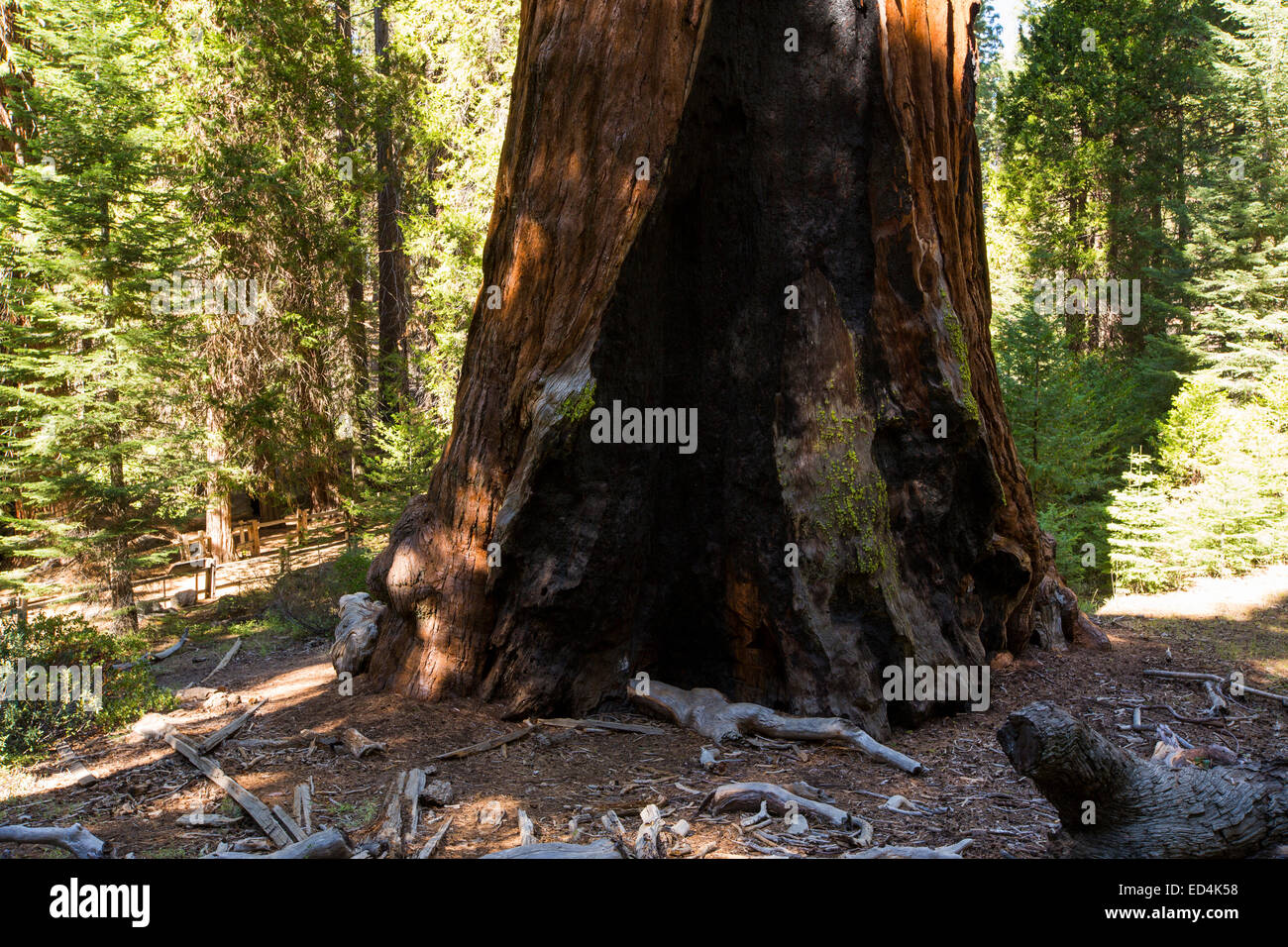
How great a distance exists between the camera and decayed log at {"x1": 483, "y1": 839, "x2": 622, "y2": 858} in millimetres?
3523

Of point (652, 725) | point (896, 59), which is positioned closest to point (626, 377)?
point (652, 725)

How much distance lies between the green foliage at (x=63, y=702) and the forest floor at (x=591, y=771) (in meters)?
0.33

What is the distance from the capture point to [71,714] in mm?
6422

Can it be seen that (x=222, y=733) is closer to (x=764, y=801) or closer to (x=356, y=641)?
Result: (x=356, y=641)

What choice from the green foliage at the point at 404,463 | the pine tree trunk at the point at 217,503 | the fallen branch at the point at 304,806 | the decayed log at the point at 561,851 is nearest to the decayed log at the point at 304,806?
the fallen branch at the point at 304,806

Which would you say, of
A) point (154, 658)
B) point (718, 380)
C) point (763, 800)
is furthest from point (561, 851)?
point (154, 658)

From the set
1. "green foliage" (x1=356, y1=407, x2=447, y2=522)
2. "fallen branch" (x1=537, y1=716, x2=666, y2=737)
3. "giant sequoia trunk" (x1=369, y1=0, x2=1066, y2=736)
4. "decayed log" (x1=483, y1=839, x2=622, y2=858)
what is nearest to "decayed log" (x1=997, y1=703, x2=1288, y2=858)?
"decayed log" (x1=483, y1=839, x2=622, y2=858)

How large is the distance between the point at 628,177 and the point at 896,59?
2.24 m

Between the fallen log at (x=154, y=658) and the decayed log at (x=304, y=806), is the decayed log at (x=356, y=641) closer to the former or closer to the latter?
the decayed log at (x=304, y=806)

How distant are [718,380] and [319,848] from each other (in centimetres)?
413

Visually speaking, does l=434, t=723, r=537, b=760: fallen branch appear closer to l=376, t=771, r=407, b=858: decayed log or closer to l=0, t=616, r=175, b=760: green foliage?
l=376, t=771, r=407, b=858: decayed log

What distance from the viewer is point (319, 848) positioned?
3.70 m

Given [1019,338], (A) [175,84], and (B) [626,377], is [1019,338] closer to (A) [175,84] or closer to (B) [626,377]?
(B) [626,377]

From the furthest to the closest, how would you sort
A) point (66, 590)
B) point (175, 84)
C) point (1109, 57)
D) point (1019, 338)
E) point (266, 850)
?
point (1109, 57) < point (175, 84) < point (1019, 338) < point (66, 590) < point (266, 850)
